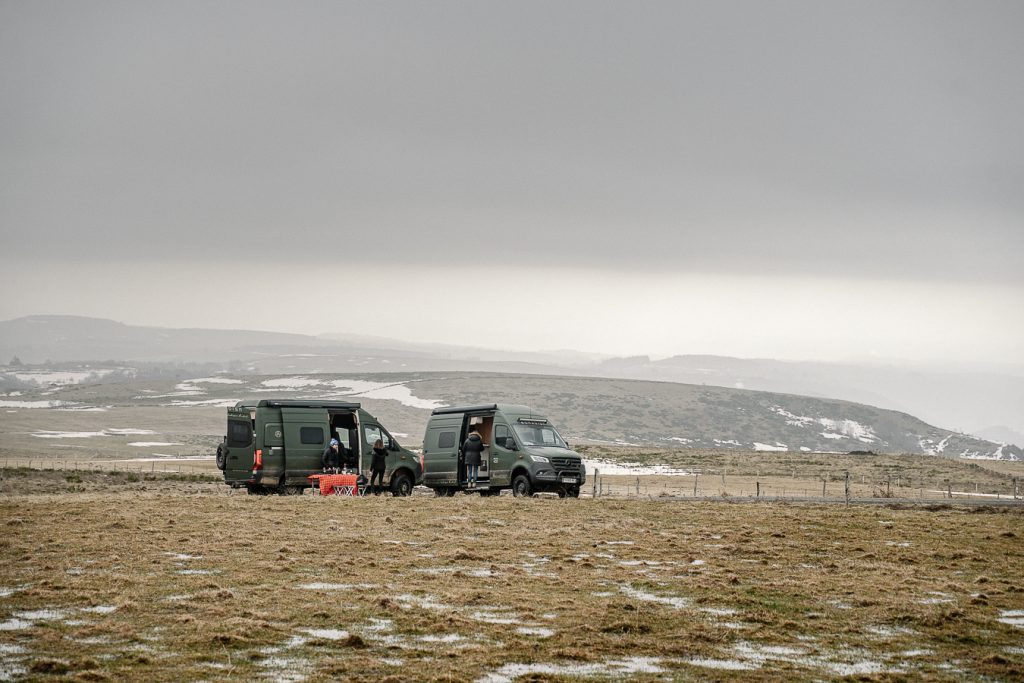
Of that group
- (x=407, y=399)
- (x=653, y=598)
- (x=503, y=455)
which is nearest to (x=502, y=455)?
(x=503, y=455)

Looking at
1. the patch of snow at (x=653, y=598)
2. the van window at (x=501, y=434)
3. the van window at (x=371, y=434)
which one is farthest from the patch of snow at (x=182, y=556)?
the van window at (x=371, y=434)

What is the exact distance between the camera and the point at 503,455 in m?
35.8

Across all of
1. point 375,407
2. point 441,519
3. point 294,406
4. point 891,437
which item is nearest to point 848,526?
point 441,519

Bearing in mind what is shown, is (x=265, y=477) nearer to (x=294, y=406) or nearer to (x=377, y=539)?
(x=294, y=406)

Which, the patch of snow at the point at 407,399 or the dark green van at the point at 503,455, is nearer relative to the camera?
the dark green van at the point at 503,455

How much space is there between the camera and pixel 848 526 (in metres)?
26.8

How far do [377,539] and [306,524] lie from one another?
324cm

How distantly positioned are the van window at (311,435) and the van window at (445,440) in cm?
381

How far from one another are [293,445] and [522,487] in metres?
7.57

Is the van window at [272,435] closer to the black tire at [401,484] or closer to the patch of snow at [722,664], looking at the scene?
the black tire at [401,484]

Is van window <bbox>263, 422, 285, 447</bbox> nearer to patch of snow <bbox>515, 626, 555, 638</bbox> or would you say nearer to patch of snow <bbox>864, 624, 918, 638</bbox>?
patch of snow <bbox>515, 626, 555, 638</bbox>

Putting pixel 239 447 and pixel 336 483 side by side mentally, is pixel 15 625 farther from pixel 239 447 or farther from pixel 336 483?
pixel 239 447

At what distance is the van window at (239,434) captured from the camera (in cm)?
3720

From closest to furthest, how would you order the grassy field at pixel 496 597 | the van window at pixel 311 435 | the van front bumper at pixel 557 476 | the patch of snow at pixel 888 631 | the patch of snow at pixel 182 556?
the grassy field at pixel 496 597 < the patch of snow at pixel 888 631 < the patch of snow at pixel 182 556 < the van front bumper at pixel 557 476 < the van window at pixel 311 435
